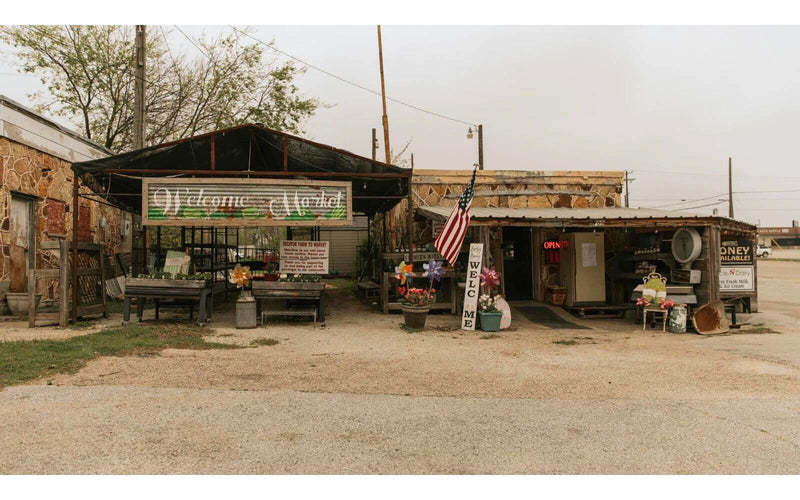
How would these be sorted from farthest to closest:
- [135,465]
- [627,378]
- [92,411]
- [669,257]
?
1. [669,257]
2. [627,378]
3. [92,411]
4. [135,465]

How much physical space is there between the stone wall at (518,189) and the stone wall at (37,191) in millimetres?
9209

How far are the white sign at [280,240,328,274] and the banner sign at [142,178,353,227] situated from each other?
27.1 inches

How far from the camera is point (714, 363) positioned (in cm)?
725

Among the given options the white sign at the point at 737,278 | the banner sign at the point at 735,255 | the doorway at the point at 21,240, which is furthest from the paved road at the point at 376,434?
the banner sign at the point at 735,255

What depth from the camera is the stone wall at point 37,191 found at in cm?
1045

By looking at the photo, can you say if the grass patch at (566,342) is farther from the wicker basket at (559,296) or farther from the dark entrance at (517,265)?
the dark entrance at (517,265)

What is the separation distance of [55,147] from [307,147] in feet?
22.0

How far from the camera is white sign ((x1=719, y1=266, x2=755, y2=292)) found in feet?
39.7

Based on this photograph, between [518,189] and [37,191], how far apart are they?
12843 mm

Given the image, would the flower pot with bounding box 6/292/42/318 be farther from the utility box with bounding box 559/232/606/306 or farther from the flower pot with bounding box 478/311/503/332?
the utility box with bounding box 559/232/606/306

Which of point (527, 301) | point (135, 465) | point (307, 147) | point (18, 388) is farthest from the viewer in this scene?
point (527, 301)

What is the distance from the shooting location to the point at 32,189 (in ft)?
37.1

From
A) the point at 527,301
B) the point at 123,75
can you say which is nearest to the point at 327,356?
the point at 527,301

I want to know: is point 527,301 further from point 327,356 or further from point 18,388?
point 18,388
